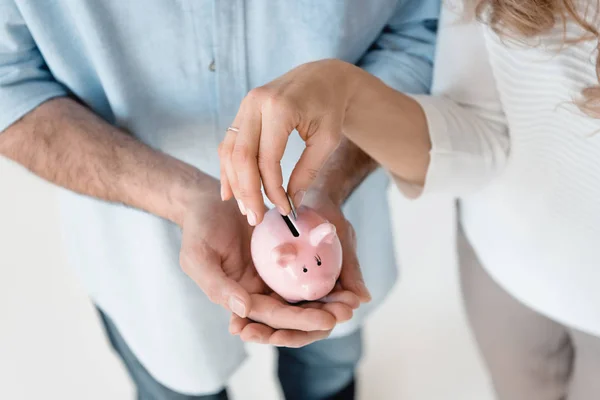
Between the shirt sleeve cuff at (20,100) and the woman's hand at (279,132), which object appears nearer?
the woman's hand at (279,132)

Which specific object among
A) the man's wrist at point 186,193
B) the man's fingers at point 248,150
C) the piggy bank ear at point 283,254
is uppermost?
the man's fingers at point 248,150

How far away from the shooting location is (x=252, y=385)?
147 cm

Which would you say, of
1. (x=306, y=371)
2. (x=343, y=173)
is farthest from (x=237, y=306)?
(x=306, y=371)

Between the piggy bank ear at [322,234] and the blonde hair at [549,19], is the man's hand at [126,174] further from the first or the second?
the blonde hair at [549,19]

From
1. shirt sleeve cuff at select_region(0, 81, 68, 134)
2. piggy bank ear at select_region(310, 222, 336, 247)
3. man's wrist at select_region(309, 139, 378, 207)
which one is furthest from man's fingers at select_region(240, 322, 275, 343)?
shirt sleeve cuff at select_region(0, 81, 68, 134)

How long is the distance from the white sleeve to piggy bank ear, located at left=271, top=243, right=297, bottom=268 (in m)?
0.24

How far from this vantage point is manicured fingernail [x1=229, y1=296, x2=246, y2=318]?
2.06 ft

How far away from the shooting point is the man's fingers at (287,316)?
0.62 meters

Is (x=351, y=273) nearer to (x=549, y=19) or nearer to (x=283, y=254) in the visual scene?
(x=283, y=254)

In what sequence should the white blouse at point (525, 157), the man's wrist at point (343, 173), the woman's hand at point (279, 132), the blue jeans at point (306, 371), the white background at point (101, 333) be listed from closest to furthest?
the woman's hand at point (279, 132) → the white blouse at point (525, 157) → the man's wrist at point (343, 173) → the blue jeans at point (306, 371) → the white background at point (101, 333)

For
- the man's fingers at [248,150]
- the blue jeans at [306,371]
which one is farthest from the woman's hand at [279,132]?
the blue jeans at [306,371]

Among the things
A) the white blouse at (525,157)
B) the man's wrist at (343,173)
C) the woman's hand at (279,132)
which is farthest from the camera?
the man's wrist at (343,173)

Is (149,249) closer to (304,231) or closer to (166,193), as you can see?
(166,193)

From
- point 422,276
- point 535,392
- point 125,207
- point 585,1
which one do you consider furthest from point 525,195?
point 422,276
